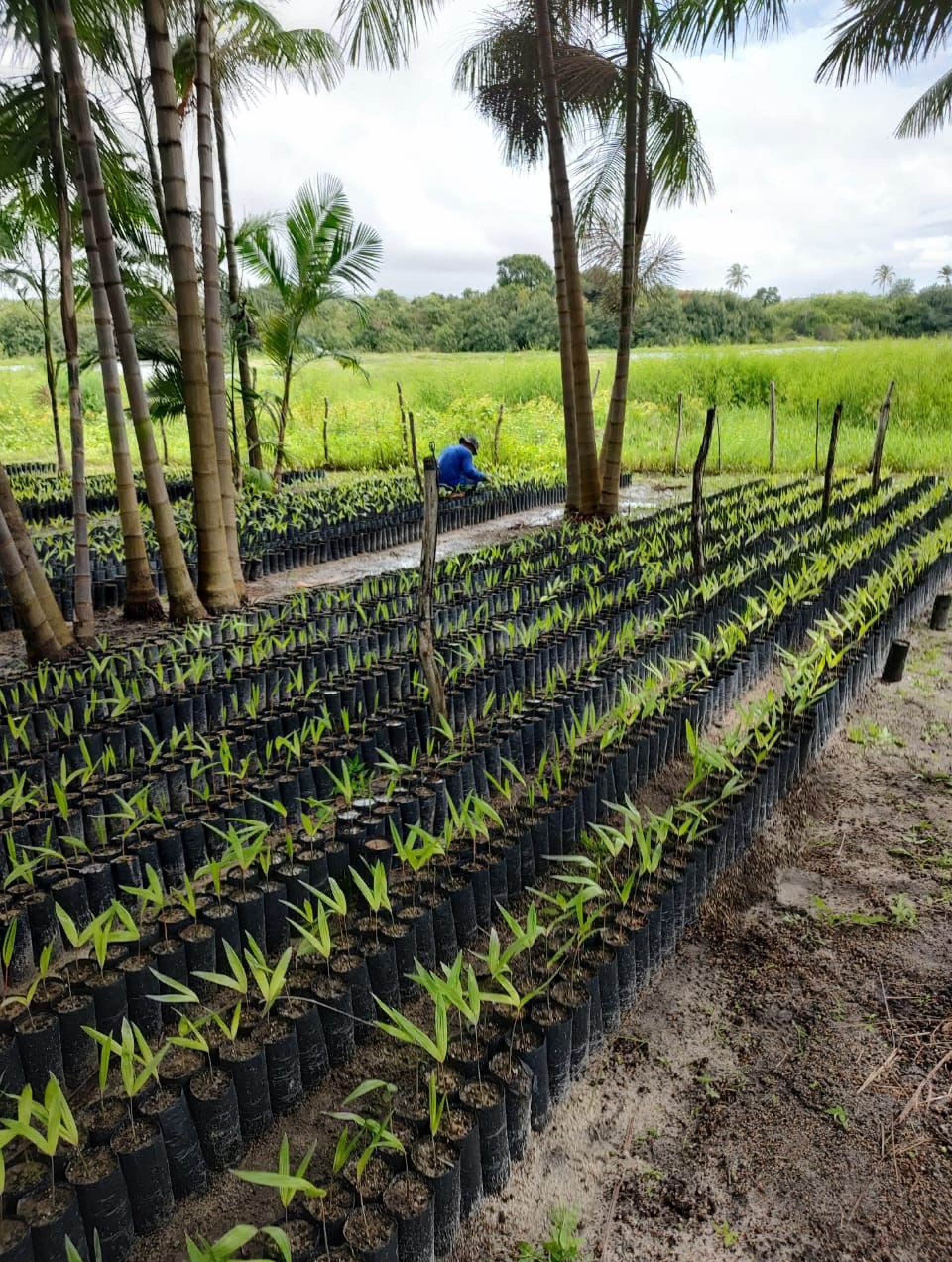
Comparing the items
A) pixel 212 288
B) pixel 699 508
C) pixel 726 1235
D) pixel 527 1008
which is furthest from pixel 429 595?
pixel 212 288

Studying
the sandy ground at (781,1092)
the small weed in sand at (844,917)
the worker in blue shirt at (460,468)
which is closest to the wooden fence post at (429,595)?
the sandy ground at (781,1092)

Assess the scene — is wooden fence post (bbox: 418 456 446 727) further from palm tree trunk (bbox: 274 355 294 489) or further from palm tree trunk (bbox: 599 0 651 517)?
palm tree trunk (bbox: 274 355 294 489)

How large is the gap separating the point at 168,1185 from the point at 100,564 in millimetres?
6415

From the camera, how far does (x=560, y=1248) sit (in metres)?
1.71

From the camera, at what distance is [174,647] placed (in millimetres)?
4824

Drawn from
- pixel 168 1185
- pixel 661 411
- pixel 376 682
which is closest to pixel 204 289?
pixel 376 682

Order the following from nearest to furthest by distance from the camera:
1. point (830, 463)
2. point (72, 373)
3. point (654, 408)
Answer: point (72, 373), point (830, 463), point (654, 408)

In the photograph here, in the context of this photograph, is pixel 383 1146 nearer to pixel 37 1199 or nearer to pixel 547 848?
pixel 37 1199

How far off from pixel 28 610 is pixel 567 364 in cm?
646

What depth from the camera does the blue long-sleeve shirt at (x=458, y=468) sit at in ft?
35.7

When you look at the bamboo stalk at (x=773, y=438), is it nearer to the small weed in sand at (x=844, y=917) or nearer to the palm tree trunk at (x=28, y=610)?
the palm tree trunk at (x=28, y=610)

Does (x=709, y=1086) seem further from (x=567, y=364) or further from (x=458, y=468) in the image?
(x=458, y=468)

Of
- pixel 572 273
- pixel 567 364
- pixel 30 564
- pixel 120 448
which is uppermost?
pixel 572 273

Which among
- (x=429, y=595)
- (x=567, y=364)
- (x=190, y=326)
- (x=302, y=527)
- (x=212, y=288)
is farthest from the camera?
(x=567, y=364)
